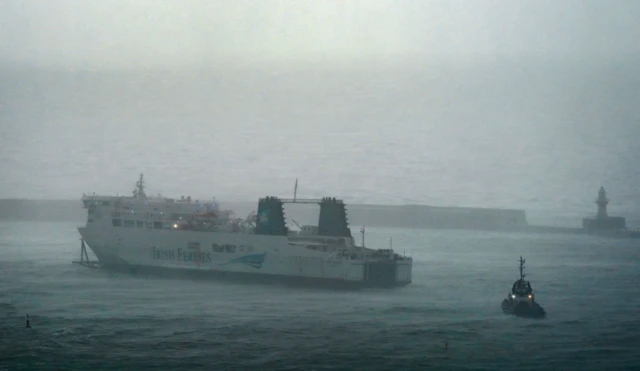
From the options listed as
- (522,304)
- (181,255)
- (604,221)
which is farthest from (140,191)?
(604,221)

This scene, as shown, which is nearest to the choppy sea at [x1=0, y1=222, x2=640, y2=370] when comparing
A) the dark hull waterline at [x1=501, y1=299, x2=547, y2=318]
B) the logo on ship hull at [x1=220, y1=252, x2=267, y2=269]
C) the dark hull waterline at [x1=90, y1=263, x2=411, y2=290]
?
the dark hull waterline at [x1=501, y1=299, x2=547, y2=318]

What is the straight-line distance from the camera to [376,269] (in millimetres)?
51875

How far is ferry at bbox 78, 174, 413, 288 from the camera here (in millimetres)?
52375

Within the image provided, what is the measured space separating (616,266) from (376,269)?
26378mm

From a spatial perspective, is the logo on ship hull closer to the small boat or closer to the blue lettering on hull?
the blue lettering on hull

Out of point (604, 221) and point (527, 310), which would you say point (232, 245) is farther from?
point (604, 221)

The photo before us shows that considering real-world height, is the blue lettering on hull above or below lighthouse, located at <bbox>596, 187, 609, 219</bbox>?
below

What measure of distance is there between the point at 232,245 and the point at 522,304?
2139cm

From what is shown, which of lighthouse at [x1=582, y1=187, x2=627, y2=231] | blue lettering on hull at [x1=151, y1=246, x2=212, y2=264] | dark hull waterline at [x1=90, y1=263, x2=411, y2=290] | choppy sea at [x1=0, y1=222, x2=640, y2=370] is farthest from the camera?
lighthouse at [x1=582, y1=187, x2=627, y2=231]

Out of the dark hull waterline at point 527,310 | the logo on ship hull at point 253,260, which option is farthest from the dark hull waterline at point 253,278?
the dark hull waterline at point 527,310

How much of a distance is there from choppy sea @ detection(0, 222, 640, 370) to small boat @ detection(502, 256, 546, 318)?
560 mm

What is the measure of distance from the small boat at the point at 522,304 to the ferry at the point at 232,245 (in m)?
11.4

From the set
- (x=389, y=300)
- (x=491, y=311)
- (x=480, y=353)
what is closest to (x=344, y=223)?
(x=389, y=300)

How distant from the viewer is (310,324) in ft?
A: 126
